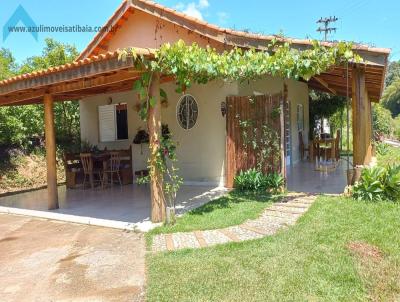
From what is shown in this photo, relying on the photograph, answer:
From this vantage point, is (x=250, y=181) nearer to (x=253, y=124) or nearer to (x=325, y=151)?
(x=253, y=124)

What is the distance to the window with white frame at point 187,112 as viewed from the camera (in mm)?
10227

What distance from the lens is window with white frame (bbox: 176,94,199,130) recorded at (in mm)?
10227

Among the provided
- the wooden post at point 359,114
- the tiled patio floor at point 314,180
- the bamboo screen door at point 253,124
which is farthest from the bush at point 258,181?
the wooden post at point 359,114

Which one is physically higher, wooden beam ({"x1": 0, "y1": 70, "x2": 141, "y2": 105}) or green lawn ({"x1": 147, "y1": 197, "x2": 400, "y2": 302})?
wooden beam ({"x1": 0, "y1": 70, "x2": 141, "y2": 105})

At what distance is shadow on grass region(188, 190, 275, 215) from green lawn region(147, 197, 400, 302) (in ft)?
6.32

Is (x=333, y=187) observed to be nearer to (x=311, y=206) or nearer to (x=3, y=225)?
(x=311, y=206)

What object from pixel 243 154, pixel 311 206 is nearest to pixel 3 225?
pixel 243 154

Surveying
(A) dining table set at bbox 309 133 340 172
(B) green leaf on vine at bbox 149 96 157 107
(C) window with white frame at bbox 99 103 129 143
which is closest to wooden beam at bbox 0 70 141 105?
(B) green leaf on vine at bbox 149 96 157 107

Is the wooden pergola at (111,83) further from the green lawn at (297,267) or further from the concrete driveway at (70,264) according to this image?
the green lawn at (297,267)

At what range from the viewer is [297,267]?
4258 mm

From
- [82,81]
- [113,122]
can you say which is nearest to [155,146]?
[82,81]

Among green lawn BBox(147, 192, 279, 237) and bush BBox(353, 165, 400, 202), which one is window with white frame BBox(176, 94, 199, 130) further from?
bush BBox(353, 165, 400, 202)

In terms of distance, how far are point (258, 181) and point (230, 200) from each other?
3.32 feet

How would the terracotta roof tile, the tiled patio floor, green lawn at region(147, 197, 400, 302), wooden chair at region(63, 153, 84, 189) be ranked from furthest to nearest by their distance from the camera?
wooden chair at region(63, 153, 84, 189) < the tiled patio floor < the terracotta roof tile < green lawn at region(147, 197, 400, 302)
